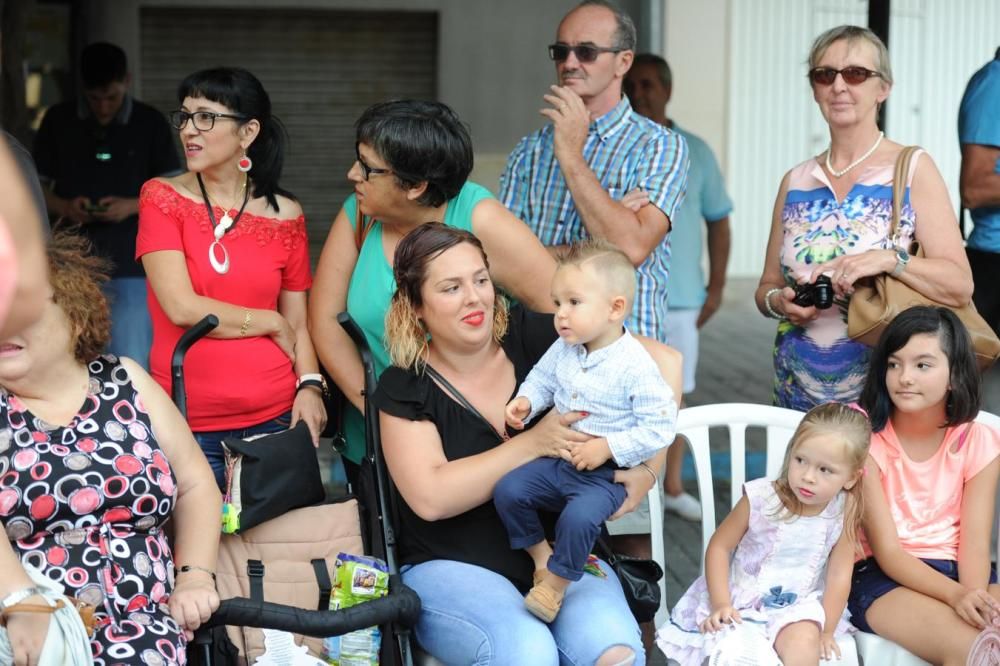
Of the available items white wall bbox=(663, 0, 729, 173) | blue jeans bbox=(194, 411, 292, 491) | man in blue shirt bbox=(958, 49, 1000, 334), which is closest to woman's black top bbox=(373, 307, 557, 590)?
blue jeans bbox=(194, 411, 292, 491)

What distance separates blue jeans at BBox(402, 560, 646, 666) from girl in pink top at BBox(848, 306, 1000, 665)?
70 centimetres

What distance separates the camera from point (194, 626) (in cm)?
285

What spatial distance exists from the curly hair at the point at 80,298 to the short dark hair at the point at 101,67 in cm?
284

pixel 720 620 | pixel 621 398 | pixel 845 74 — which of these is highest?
pixel 845 74

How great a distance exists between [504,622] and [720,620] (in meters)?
0.58

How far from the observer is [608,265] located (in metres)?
2.86

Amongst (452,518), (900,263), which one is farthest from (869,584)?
(452,518)

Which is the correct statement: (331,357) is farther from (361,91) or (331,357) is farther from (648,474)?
(361,91)

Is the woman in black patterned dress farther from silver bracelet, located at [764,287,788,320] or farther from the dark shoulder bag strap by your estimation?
silver bracelet, located at [764,287,788,320]

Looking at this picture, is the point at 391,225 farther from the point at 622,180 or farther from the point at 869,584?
the point at 869,584

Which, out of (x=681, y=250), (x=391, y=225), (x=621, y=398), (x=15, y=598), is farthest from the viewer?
(x=681, y=250)

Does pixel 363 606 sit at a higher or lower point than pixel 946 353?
lower

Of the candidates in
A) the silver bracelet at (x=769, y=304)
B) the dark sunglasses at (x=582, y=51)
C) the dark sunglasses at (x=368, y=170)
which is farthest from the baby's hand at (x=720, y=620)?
the dark sunglasses at (x=582, y=51)

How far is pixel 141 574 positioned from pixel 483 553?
30.1 inches
